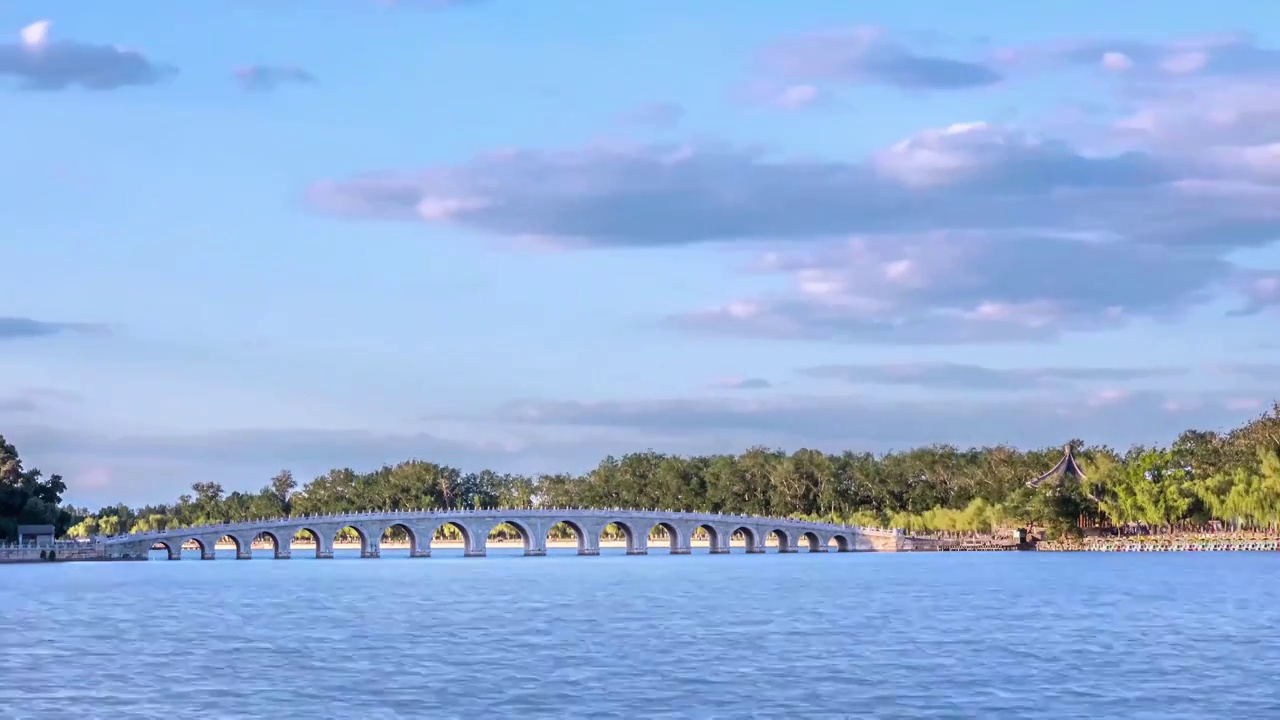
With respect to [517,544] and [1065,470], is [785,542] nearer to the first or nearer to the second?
[1065,470]

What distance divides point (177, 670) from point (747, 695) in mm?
12676

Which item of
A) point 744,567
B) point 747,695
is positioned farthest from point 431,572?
point 747,695

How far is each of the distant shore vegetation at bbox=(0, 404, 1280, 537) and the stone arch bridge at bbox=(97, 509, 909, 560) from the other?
510 centimetres

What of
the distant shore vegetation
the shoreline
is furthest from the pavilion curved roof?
the shoreline

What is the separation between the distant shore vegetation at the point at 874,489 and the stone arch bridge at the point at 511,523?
5105mm

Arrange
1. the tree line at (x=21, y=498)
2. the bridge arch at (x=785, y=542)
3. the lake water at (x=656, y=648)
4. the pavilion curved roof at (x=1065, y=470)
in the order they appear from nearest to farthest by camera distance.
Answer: the lake water at (x=656, y=648)
the tree line at (x=21, y=498)
the pavilion curved roof at (x=1065, y=470)
the bridge arch at (x=785, y=542)

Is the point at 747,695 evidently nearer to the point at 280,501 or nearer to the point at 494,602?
the point at 494,602

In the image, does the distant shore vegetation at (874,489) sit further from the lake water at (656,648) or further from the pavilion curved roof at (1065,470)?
the lake water at (656,648)

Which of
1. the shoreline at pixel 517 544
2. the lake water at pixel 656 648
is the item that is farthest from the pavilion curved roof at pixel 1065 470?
the lake water at pixel 656 648

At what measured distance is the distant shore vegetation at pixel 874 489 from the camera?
11138 centimetres

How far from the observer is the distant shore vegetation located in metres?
111

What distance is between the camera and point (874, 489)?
15100 centimetres

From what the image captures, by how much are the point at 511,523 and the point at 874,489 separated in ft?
115

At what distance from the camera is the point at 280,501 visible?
19075 centimetres
